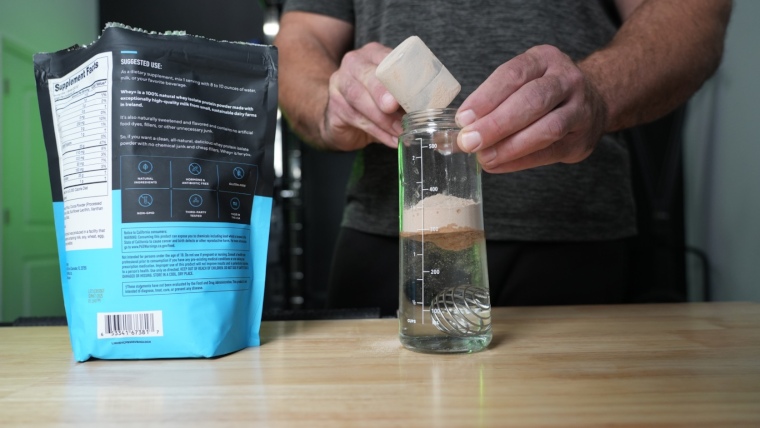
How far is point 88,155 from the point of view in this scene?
1.89ft

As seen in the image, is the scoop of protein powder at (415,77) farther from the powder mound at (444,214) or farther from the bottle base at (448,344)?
the bottle base at (448,344)

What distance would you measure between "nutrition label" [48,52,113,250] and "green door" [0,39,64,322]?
11.7ft

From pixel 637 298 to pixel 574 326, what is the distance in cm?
245

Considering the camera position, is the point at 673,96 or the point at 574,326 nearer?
the point at 574,326

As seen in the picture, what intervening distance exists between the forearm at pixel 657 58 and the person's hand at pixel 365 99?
10.1 inches

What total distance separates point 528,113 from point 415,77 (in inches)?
4.5

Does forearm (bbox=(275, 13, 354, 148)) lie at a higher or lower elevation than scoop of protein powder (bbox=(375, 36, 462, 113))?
higher

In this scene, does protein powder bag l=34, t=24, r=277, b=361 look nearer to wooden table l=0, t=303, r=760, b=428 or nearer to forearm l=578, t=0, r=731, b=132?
wooden table l=0, t=303, r=760, b=428

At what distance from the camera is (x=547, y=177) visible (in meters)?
1.04

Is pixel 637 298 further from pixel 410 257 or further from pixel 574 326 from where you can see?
pixel 410 257

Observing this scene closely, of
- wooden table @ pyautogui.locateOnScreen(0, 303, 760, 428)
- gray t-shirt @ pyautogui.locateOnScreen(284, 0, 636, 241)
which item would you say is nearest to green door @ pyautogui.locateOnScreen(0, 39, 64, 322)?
gray t-shirt @ pyautogui.locateOnScreen(284, 0, 636, 241)

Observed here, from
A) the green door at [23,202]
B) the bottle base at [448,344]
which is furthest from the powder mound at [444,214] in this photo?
the green door at [23,202]

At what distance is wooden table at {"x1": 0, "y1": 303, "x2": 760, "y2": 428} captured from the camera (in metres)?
0.38

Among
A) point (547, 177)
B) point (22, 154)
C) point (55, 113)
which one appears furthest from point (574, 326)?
point (22, 154)
